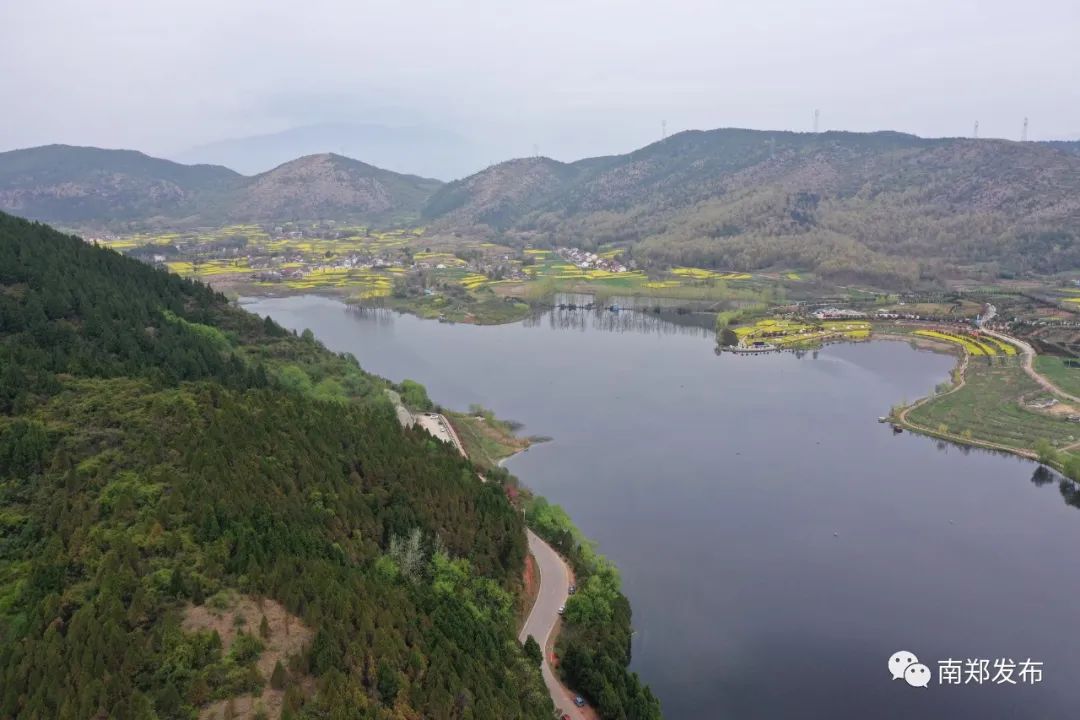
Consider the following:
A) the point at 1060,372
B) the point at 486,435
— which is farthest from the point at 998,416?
the point at 486,435

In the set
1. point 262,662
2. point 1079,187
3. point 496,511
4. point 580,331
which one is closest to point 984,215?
point 1079,187

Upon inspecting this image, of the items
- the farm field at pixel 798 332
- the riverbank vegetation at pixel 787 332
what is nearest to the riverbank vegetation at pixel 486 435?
the riverbank vegetation at pixel 787 332

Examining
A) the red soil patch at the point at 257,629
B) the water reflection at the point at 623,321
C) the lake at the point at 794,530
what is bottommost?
the lake at the point at 794,530

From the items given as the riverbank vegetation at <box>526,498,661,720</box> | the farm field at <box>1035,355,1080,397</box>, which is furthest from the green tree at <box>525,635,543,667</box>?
the farm field at <box>1035,355,1080,397</box>

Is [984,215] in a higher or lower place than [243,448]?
higher

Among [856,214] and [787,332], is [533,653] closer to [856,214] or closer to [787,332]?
[787,332]

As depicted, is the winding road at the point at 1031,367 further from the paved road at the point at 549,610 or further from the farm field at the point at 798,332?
the paved road at the point at 549,610

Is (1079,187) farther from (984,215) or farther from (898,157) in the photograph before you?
(898,157)
